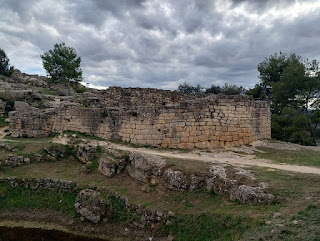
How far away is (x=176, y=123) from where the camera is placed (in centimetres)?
1340

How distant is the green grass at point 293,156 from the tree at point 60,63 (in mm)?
25338

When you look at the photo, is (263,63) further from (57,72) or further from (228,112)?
(57,72)

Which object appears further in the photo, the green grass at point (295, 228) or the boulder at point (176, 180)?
the boulder at point (176, 180)

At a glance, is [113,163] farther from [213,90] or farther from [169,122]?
[213,90]

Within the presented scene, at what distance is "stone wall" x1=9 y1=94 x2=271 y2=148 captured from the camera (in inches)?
527

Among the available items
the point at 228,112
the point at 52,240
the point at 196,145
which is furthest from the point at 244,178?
the point at 52,240

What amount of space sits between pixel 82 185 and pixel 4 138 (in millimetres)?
8047

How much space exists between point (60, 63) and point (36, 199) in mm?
22507

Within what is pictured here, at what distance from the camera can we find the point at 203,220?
23.6 feet

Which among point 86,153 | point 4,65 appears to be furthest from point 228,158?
point 4,65

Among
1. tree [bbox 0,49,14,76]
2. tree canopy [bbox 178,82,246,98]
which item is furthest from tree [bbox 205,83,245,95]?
tree [bbox 0,49,14,76]

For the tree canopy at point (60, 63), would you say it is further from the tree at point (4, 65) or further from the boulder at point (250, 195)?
the boulder at point (250, 195)

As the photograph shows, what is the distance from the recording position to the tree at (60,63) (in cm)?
2801

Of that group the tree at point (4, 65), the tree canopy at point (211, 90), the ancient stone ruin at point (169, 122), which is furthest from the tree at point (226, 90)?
the tree at point (4, 65)
